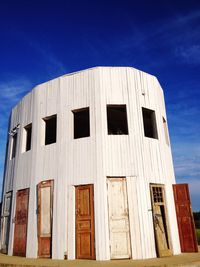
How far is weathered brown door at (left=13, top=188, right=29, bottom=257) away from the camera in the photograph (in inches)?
431

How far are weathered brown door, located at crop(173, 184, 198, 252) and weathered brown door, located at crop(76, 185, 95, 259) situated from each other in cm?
372

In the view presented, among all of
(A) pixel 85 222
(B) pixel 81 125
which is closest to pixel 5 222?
(A) pixel 85 222

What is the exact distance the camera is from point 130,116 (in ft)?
36.3

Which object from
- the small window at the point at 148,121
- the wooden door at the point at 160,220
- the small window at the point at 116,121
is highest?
the small window at the point at 116,121

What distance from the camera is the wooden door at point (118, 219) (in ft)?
30.2

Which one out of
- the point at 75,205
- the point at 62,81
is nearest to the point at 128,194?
the point at 75,205

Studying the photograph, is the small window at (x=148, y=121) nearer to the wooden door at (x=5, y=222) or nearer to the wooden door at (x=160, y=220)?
the wooden door at (x=160, y=220)

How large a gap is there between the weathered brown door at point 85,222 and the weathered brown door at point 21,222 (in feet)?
8.72

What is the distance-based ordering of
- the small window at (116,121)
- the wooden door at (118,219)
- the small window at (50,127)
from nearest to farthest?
the wooden door at (118,219), the small window at (50,127), the small window at (116,121)

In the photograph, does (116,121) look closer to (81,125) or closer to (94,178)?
(81,125)

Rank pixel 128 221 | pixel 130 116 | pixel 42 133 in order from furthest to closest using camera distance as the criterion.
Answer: pixel 42 133, pixel 130 116, pixel 128 221

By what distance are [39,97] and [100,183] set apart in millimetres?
5273

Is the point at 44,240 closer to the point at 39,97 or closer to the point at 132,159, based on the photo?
the point at 132,159

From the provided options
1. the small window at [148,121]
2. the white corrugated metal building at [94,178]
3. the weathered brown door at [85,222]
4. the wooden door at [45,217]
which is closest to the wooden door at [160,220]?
the white corrugated metal building at [94,178]
